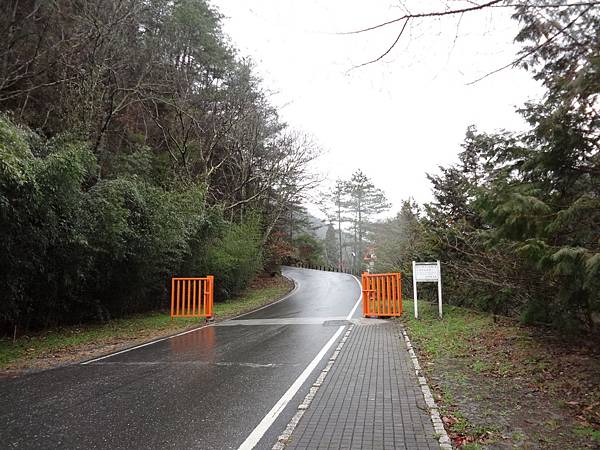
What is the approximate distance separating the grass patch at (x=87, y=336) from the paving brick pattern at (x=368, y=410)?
5.95 meters

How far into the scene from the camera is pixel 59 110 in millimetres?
14359

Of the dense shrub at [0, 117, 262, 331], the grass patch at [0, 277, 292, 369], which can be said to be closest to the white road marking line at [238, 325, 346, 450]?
the grass patch at [0, 277, 292, 369]

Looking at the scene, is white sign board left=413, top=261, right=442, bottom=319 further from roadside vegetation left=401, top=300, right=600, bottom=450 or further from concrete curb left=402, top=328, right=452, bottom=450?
concrete curb left=402, top=328, right=452, bottom=450

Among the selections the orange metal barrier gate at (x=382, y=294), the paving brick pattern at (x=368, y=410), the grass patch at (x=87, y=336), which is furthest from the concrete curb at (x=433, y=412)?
the grass patch at (x=87, y=336)

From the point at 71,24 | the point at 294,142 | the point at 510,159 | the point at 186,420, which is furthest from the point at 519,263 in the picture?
the point at 294,142

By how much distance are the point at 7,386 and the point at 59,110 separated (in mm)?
11421

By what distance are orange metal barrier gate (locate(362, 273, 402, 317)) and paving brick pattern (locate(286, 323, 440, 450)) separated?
5.61 meters

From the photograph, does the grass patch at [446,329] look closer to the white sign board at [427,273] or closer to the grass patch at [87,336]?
the white sign board at [427,273]

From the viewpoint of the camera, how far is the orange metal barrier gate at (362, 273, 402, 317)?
41.4 ft

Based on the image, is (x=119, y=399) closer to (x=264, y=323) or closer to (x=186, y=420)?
(x=186, y=420)

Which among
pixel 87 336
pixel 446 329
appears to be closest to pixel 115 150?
pixel 87 336

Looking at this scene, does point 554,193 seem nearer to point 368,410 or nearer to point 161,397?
point 368,410

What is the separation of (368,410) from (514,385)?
227cm

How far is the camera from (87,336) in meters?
10.7
